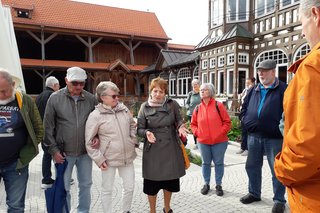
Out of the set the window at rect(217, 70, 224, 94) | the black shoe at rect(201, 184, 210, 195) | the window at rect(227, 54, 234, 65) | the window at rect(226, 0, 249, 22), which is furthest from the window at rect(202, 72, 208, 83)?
the black shoe at rect(201, 184, 210, 195)

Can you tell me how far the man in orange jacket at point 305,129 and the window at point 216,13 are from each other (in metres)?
14.7

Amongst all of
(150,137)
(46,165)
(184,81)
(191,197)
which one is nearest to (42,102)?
(46,165)

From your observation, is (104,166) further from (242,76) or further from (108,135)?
(242,76)

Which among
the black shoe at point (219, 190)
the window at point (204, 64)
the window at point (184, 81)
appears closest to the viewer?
the black shoe at point (219, 190)

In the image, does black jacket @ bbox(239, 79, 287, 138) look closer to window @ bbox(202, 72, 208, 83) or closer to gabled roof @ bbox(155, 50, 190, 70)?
window @ bbox(202, 72, 208, 83)

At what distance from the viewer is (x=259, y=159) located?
12.4 feet

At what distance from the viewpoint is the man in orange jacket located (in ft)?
4.61

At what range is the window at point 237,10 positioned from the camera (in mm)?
14328

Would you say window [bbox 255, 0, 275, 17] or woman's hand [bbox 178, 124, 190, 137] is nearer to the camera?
woman's hand [bbox 178, 124, 190, 137]

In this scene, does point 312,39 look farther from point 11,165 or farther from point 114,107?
point 11,165

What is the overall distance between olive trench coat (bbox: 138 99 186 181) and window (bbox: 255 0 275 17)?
11.9 meters

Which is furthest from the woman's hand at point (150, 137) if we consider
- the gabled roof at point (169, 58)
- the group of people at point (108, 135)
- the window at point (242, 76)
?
the gabled roof at point (169, 58)

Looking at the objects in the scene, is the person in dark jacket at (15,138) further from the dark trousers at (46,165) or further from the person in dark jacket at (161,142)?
the dark trousers at (46,165)

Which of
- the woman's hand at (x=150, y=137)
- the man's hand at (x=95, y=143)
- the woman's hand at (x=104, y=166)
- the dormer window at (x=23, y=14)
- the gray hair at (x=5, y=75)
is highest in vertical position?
the dormer window at (x=23, y=14)
